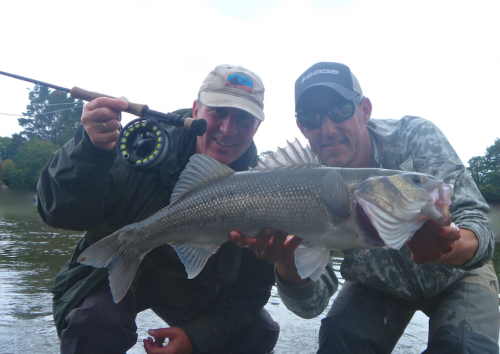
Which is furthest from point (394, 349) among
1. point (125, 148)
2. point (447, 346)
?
point (125, 148)

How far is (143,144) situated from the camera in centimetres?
251

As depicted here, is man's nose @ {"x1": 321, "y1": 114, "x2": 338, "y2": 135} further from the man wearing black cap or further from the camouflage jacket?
the camouflage jacket

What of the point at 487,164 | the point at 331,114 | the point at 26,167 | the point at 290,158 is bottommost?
the point at 26,167

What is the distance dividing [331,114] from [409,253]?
139 cm

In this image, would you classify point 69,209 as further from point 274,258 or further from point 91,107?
point 274,258

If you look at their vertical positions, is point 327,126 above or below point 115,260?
above

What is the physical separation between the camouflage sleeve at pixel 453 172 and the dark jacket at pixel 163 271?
1.62 metres

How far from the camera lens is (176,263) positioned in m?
3.02

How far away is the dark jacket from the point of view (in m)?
2.61

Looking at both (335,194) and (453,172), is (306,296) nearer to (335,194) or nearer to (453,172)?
(335,194)

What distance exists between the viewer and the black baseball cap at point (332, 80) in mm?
3287

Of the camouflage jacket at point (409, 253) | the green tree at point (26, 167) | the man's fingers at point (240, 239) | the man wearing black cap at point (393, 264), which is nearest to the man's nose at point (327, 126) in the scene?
the man wearing black cap at point (393, 264)

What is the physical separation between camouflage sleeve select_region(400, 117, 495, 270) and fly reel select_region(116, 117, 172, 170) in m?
2.00

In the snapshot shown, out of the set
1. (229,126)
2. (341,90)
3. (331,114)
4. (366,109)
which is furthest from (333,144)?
(229,126)
